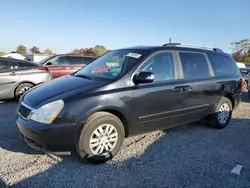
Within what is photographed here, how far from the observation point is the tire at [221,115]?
488cm

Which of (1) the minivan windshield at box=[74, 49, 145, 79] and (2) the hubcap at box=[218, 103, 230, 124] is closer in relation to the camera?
(1) the minivan windshield at box=[74, 49, 145, 79]

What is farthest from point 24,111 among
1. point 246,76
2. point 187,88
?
→ point 246,76

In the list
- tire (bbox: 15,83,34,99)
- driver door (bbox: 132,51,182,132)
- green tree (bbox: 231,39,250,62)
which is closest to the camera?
driver door (bbox: 132,51,182,132)

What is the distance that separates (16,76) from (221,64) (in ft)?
18.2

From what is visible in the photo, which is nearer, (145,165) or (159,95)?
(145,165)

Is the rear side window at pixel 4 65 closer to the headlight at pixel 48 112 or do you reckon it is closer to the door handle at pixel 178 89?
the headlight at pixel 48 112

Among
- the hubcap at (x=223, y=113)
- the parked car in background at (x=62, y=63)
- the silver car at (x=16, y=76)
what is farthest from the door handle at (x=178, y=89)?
the parked car in background at (x=62, y=63)

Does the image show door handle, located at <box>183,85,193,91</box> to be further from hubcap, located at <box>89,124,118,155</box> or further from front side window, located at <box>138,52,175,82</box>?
hubcap, located at <box>89,124,118,155</box>

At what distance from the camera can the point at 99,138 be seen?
3.19 metres

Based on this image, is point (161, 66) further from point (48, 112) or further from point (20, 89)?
point (20, 89)

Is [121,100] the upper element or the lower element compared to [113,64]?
lower

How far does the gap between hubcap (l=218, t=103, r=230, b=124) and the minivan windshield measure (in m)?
2.44

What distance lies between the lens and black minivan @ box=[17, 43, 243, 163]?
9.64 ft

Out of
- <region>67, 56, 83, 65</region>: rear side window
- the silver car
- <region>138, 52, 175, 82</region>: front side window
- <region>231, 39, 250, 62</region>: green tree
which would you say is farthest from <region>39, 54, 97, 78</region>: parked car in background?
<region>231, 39, 250, 62</region>: green tree
